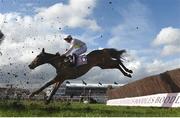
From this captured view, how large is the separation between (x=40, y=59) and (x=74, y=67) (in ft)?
6.03

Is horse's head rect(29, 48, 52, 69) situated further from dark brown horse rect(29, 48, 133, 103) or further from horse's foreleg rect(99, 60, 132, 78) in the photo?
horse's foreleg rect(99, 60, 132, 78)

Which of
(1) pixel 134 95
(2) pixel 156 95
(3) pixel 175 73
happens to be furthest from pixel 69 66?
(1) pixel 134 95

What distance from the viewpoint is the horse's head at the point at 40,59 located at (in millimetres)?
21953

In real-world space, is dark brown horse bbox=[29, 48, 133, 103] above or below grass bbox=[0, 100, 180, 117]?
above

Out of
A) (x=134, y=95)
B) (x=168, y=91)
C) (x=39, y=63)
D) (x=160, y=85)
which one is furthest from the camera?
(x=134, y=95)

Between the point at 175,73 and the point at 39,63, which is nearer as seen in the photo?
the point at 39,63

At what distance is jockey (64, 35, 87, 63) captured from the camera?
20469 millimetres

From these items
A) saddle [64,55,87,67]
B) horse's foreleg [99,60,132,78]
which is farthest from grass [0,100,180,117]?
horse's foreleg [99,60,132,78]

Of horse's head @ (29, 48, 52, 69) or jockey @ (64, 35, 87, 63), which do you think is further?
horse's head @ (29, 48, 52, 69)

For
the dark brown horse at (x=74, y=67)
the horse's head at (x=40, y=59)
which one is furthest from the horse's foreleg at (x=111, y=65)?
the horse's head at (x=40, y=59)

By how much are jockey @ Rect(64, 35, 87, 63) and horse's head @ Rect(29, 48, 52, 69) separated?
1118mm

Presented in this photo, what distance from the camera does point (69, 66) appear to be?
22.3 metres

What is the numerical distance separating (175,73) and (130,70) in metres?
2.97

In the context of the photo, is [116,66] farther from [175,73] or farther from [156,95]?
[156,95]
